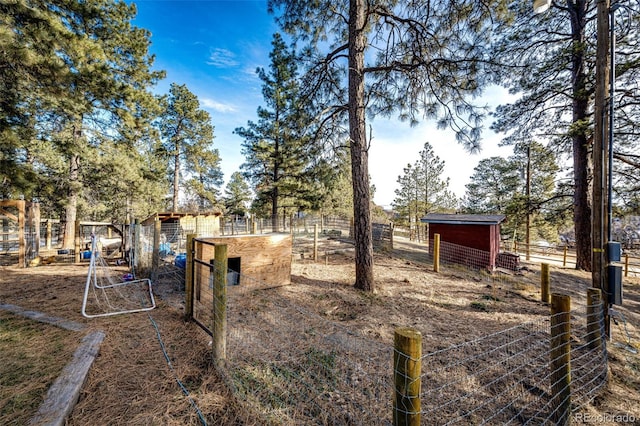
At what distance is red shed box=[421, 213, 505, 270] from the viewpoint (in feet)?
31.3

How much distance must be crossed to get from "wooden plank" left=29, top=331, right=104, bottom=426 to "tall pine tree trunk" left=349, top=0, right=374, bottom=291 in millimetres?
4561

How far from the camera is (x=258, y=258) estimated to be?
5332mm

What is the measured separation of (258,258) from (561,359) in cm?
469

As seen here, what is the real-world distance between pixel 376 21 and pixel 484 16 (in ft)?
7.75

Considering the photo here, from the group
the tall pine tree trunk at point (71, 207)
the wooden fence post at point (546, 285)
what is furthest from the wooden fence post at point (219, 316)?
the tall pine tree trunk at point (71, 207)

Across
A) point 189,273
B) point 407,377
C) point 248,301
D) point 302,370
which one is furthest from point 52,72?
point 407,377

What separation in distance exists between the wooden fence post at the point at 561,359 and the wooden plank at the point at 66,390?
3960 millimetres

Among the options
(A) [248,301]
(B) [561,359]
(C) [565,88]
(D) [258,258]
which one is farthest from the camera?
(C) [565,88]

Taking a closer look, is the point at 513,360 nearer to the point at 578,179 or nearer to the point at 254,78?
the point at 578,179

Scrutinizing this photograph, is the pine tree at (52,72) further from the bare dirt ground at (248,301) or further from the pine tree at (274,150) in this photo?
the pine tree at (274,150)

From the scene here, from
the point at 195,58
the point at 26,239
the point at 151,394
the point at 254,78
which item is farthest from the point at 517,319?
the point at 254,78

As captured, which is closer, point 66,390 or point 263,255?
point 66,390

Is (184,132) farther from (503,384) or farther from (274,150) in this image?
(503,384)

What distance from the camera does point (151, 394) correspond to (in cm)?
212
